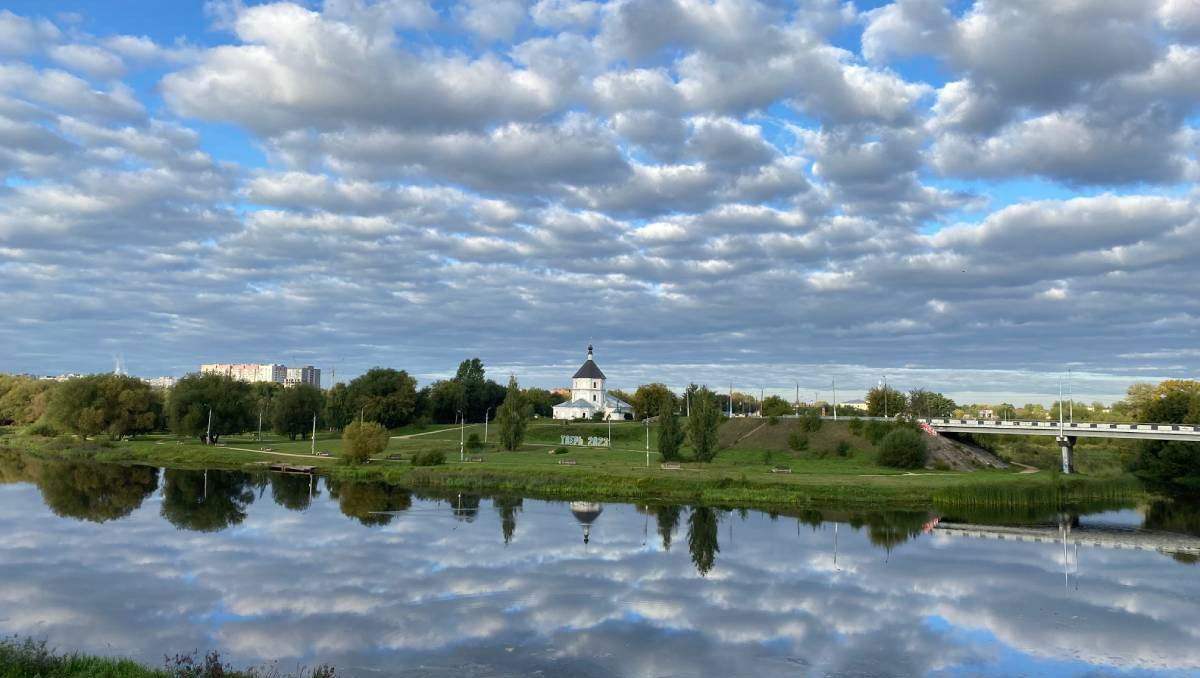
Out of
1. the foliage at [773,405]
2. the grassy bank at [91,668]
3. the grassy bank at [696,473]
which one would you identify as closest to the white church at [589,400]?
the foliage at [773,405]

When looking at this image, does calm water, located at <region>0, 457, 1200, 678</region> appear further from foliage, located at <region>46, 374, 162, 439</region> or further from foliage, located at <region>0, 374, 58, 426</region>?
foliage, located at <region>0, 374, 58, 426</region>

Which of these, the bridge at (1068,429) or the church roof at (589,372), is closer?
the bridge at (1068,429)

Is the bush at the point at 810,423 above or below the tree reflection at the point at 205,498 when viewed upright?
above

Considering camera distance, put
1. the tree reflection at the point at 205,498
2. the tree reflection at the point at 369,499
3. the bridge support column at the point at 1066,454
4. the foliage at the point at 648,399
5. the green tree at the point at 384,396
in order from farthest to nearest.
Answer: the foliage at the point at 648,399, the green tree at the point at 384,396, the bridge support column at the point at 1066,454, the tree reflection at the point at 369,499, the tree reflection at the point at 205,498

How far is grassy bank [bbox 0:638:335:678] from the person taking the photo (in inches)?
675

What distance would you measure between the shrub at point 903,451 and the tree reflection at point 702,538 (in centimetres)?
2843

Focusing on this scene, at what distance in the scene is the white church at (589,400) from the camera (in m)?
140

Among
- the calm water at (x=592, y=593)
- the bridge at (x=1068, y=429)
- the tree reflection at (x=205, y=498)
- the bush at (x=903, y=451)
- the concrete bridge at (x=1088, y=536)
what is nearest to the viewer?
the calm water at (x=592, y=593)

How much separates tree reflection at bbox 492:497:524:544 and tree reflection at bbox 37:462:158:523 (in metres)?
21.4

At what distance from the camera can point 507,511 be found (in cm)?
5022

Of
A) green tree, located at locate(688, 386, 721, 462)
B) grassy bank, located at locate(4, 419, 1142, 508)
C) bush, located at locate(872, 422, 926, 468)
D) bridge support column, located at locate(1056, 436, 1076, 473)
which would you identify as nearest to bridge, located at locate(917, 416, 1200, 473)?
bridge support column, located at locate(1056, 436, 1076, 473)

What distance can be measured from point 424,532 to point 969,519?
3271cm

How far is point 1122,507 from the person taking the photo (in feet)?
194

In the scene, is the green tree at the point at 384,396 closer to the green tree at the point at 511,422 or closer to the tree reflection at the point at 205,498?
the green tree at the point at 511,422
